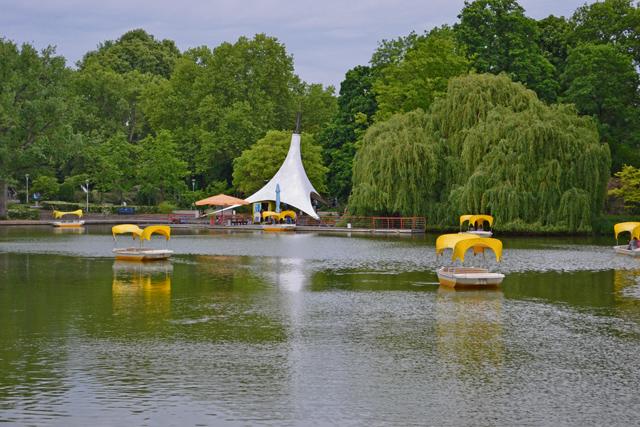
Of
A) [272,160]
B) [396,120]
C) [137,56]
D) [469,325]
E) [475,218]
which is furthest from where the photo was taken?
[137,56]

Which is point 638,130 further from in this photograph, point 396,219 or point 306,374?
point 306,374

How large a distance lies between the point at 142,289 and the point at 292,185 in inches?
1792

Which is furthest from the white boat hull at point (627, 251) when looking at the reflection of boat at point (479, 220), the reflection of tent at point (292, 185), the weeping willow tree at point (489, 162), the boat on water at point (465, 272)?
the reflection of tent at point (292, 185)

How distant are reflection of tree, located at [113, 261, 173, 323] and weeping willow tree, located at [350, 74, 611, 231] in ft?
86.3

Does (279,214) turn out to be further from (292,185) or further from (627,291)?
Answer: (627,291)

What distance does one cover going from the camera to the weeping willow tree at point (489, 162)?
4731cm

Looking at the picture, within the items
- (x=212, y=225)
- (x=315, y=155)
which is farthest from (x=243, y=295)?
(x=315, y=155)

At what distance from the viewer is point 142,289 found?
865 inches

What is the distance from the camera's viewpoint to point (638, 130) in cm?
5788

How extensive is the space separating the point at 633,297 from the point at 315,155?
179 feet

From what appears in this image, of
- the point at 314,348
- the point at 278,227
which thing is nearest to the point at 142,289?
the point at 314,348

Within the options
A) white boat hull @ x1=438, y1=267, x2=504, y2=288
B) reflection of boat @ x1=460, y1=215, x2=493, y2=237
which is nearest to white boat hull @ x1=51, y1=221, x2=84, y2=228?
reflection of boat @ x1=460, y1=215, x2=493, y2=237

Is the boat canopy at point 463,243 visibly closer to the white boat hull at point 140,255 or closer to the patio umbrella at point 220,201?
the white boat hull at point 140,255

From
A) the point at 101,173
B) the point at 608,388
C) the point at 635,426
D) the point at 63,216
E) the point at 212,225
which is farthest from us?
the point at 101,173
